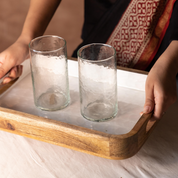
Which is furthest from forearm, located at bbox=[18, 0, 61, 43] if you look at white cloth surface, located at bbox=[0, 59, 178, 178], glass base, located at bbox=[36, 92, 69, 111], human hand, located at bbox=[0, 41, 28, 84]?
white cloth surface, located at bbox=[0, 59, 178, 178]

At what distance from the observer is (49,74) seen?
0.58 meters

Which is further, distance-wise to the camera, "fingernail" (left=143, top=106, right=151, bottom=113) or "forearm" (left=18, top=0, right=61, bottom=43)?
"forearm" (left=18, top=0, right=61, bottom=43)

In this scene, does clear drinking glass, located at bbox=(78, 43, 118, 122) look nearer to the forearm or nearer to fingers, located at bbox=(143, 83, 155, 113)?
fingers, located at bbox=(143, 83, 155, 113)

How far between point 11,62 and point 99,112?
25 centimetres

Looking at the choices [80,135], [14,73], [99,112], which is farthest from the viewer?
[14,73]

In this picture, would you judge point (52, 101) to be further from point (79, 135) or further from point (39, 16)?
point (39, 16)

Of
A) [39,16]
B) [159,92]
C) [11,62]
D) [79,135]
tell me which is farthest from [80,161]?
[39,16]

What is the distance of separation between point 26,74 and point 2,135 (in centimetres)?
18

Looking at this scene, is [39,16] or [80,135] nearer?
[80,135]

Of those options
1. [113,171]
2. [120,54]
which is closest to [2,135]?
[113,171]

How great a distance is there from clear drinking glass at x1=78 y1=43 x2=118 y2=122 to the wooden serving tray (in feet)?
0.27

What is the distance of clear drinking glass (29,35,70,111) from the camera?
22.0 inches

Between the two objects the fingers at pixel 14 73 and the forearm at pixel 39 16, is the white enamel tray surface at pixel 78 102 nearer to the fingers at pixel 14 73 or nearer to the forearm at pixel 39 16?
the fingers at pixel 14 73

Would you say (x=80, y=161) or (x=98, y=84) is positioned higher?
(x=98, y=84)
